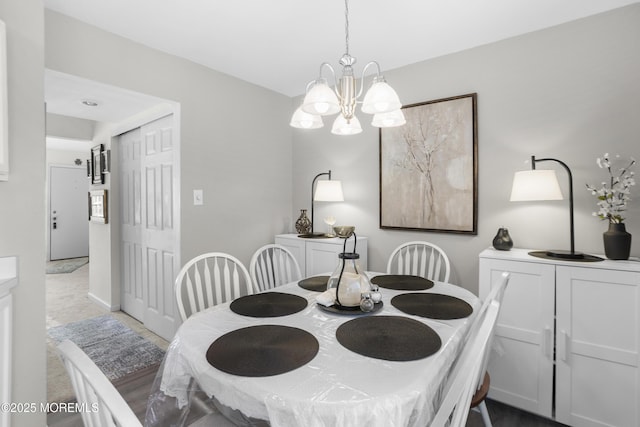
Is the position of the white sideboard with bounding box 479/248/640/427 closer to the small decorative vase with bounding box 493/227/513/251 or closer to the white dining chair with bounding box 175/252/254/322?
the small decorative vase with bounding box 493/227/513/251

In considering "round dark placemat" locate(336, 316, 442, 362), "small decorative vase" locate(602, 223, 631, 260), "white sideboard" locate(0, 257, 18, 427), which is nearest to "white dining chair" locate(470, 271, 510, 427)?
"round dark placemat" locate(336, 316, 442, 362)

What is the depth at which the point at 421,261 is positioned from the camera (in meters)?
2.55

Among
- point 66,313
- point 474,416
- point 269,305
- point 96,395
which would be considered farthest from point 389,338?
point 66,313

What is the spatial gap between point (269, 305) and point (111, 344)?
2220 millimetres

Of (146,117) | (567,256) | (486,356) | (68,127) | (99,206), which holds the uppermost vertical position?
(68,127)

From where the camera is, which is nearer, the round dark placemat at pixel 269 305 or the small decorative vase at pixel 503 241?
the round dark placemat at pixel 269 305

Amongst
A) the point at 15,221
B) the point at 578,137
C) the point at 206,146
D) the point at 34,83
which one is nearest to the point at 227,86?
the point at 206,146

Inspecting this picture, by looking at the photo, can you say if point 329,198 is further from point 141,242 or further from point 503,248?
point 141,242

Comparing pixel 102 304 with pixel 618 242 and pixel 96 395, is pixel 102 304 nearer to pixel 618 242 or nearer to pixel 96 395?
pixel 96 395

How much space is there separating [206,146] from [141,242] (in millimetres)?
1304

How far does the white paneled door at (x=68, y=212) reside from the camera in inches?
257

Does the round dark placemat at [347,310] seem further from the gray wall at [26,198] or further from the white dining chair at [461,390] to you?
the gray wall at [26,198]

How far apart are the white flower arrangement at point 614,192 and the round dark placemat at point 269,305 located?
180cm

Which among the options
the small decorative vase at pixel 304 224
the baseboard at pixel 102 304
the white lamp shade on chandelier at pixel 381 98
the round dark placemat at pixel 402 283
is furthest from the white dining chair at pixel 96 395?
the baseboard at pixel 102 304
